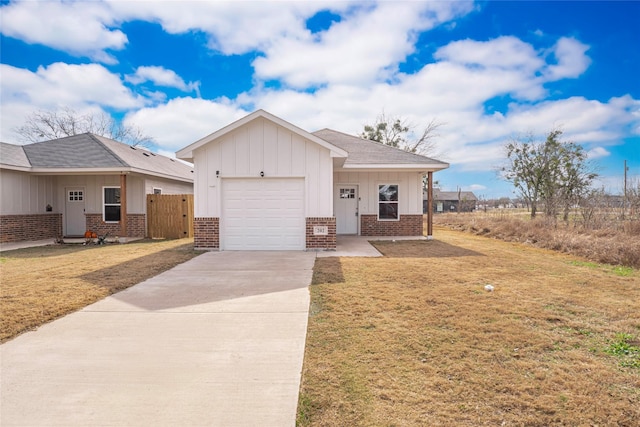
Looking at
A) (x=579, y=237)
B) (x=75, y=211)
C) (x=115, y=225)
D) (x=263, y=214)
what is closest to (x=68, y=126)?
(x=75, y=211)

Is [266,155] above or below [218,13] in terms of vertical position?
below

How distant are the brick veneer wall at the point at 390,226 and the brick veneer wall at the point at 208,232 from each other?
21.4 feet

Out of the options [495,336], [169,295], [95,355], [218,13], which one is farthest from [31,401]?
[218,13]

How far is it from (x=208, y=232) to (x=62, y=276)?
3938 mm

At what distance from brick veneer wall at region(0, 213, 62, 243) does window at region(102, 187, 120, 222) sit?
210 cm

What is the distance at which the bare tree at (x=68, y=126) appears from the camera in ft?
97.1

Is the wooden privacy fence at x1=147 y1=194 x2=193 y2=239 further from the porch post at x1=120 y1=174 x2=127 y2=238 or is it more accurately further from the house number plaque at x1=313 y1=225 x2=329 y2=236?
the house number plaque at x1=313 y1=225 x2=329 y2=236

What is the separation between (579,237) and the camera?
35.3 feet

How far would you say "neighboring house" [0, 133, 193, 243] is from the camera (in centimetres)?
1294

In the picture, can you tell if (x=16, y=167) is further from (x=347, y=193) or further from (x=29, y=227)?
(x=347, y=193)

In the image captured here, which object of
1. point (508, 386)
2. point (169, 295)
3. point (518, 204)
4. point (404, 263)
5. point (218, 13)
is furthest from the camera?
point (518, 204)

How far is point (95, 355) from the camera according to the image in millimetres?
3293

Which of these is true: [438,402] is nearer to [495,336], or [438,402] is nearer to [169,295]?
[495,336]

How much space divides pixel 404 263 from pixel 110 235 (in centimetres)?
1274
